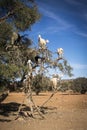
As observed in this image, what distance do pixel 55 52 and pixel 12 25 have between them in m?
3.28

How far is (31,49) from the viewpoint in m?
21.8

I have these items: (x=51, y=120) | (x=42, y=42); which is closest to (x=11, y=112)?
(x=51, y=120)

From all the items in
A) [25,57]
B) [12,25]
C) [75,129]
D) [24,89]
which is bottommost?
[75,129]

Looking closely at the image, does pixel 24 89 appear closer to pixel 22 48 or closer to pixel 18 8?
pixel 22 48

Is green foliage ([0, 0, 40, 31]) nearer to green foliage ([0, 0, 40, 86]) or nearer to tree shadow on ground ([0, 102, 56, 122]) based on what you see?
green foliage ([0, 0, 40, 86])

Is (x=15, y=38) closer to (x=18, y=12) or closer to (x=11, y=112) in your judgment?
(x=18, y=12)

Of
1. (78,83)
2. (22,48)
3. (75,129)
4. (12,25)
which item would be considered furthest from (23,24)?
(78,83)

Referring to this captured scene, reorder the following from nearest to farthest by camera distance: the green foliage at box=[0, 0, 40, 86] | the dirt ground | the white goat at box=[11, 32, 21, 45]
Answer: the dirt ground → the green foliage at box=[0, 0, 40, 86] → the white goat at box=[11, 32, 21, 45]

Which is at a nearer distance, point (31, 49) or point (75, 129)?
point (75, 129)

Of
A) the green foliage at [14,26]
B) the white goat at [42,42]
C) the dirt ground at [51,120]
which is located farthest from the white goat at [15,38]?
the dirt ground at [51,120]

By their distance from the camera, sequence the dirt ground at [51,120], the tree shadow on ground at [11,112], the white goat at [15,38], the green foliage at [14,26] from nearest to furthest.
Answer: the dirt ground at [51,120] < the green foliage at [14,26] < the tree shadow on ground at [11,112] < the white goat at [15,38]

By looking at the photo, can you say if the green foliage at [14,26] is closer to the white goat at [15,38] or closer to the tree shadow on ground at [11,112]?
the white goat at [15,38]

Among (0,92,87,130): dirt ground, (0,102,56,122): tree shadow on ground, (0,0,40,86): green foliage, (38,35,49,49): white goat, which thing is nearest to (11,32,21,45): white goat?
(0,0,40,86): green foliage

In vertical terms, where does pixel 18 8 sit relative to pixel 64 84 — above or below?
above
